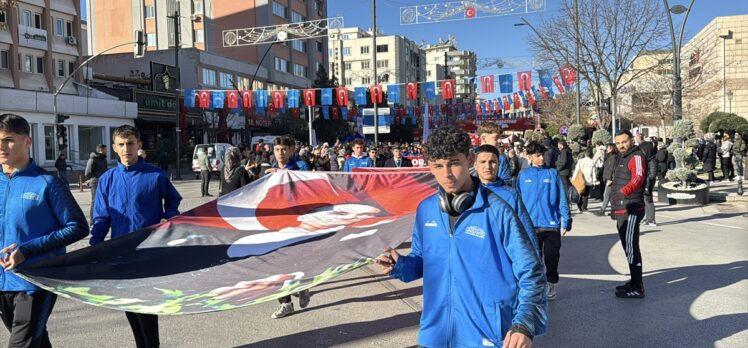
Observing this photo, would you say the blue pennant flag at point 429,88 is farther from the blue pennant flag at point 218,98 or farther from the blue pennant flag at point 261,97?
the blue pennant flag at point 218,98

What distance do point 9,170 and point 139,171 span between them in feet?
3.38

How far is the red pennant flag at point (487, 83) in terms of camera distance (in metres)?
27.4

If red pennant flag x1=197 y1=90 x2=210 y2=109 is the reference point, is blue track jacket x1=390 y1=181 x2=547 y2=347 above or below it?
below

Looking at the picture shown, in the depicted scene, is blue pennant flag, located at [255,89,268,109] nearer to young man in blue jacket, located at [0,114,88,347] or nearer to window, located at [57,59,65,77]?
window, located at [57,59,65,77]

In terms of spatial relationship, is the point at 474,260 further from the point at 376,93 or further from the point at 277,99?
the point at 277,99

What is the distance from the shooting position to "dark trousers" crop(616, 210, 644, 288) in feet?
22.1

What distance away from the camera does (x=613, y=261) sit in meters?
9.09

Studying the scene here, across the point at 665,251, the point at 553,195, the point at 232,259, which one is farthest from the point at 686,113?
the point at 232,259

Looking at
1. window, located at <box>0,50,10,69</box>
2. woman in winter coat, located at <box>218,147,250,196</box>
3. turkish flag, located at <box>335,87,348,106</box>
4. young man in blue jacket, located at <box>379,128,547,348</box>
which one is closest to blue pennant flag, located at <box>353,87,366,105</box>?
turkish flag, located at <box>335,87,348,106</box>

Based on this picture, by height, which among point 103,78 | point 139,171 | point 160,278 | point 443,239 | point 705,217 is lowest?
point 705,217

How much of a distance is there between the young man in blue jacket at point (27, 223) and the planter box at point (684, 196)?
16518 millimetres

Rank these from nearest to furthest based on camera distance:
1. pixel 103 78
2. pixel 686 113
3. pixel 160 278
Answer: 1. pixel 160 278
2. pixel 686 113
3. pixel 103 78

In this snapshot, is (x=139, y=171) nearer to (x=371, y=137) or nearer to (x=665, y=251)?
(x=665, y=251)

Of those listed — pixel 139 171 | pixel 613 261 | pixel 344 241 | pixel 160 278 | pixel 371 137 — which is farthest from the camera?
pixel 371 137
